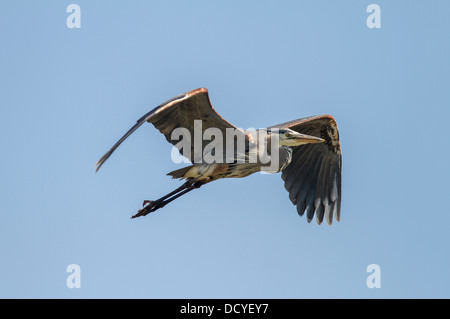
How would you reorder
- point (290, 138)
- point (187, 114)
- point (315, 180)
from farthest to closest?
point (315, 180) < point (290, 138) < point (187, 114)

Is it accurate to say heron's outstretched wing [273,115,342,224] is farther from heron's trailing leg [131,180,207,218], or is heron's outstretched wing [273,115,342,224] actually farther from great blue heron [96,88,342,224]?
heron's trailing leg [131,180,207,218]

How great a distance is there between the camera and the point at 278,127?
423 inches

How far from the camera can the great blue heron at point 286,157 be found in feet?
30.6

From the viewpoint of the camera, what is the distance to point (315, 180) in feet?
40.1

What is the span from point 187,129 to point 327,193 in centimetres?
347

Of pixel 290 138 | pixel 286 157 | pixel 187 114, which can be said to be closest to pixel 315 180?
pixel 286 157

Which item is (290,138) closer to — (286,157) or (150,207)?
(286,157)

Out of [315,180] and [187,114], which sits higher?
[187,114]

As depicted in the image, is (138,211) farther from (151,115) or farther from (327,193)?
(327,193)

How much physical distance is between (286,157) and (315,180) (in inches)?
64.5

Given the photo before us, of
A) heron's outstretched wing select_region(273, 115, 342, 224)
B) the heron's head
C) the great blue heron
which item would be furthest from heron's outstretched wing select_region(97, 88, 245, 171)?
heron's outstretched wing select_region(273, 115, 342, 224)
